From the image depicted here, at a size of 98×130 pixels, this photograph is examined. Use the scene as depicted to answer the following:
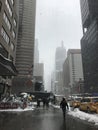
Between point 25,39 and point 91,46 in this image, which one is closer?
point 91,46

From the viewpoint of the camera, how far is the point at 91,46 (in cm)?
11019

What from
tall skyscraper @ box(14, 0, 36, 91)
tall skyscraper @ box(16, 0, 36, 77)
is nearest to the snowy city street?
tall skyscraper @ box(14, 0, 36, 91)

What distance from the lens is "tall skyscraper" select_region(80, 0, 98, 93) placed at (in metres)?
102

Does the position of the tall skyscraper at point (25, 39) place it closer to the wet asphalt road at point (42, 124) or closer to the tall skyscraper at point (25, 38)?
the tall skyscraper at point (25, 38)

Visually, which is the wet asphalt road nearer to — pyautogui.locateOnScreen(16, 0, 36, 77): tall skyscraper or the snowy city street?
the snowy city street

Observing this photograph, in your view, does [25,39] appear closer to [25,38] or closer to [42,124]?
[25,38]

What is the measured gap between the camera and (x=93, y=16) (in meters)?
115

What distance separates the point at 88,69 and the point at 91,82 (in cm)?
1113

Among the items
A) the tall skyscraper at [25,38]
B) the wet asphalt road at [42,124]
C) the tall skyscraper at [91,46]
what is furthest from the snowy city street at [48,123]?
the tall skyscraper at [25,38]

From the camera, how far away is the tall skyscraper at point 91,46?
335ft

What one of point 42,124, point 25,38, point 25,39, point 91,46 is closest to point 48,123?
point 42,124

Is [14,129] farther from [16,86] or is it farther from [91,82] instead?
[91,82]

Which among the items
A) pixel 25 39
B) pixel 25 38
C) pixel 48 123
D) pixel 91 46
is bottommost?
pixel 48 123

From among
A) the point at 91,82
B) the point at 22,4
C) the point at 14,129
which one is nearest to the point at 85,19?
the point at 91,82
